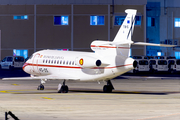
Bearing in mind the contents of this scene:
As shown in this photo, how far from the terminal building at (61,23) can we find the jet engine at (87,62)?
43079 mm

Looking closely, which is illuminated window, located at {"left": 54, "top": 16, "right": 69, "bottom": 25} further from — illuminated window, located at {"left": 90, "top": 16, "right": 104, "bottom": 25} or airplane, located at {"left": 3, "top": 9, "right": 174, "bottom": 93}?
airplane, located at {"left": 3, "top": 9, "right": 174, "bottom": 93}

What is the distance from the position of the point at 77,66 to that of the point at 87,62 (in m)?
1.46

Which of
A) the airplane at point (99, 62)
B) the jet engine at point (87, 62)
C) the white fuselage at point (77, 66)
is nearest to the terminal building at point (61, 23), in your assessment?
the white fuselage at point (77, 66)

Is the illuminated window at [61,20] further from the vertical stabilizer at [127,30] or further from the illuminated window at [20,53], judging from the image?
the vertical stabilizer at [127,30]

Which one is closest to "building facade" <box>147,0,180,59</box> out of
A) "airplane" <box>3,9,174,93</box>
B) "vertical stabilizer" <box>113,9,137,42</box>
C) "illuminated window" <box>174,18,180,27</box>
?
"illuminated window" <box>174,18,180,27</box>

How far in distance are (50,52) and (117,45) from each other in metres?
6.62

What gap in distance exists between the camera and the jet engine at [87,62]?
26578 millimetres

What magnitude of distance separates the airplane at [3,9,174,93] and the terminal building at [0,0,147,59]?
40591 millimetres

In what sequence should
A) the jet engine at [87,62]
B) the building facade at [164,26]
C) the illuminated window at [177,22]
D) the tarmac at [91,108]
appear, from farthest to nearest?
1. the building facade at [164,26]
2. the illuminated window at [177,22]
3. the jet engine at [87,62]
4. the tarmac at [91,108]

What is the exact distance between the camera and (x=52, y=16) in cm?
7125

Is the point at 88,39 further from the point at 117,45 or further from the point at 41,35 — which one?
the point at 117,45

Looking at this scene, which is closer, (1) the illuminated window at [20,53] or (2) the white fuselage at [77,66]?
(2) the white fuselage at [77,66]

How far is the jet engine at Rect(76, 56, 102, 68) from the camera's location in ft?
87.2

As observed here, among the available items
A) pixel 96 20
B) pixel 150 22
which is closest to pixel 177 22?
pixel 150 22
